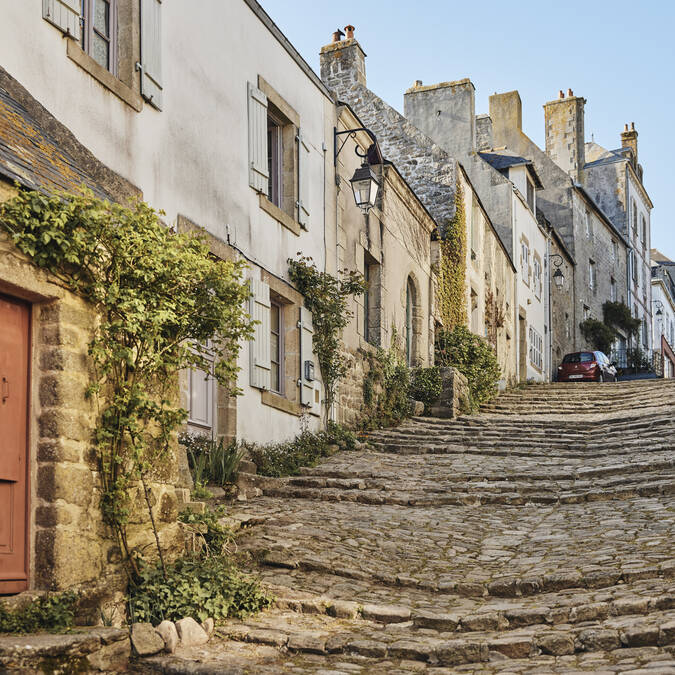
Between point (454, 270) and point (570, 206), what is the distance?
52.2ft

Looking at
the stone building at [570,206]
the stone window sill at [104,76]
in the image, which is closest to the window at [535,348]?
the stone building at [570,206]

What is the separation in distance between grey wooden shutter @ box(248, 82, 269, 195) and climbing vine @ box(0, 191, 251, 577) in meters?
4.80

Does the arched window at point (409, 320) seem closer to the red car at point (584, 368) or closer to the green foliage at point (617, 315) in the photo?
the red car at point (584, 368)

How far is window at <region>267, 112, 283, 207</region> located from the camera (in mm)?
12336

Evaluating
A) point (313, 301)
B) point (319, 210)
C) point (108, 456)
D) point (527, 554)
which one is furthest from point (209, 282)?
point (319, 210)

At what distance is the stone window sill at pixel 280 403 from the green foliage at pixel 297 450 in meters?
0.34

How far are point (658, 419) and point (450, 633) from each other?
10531 millimetres

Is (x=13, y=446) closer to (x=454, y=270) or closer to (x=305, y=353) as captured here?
(x=305, y=353)

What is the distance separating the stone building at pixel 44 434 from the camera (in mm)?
5227

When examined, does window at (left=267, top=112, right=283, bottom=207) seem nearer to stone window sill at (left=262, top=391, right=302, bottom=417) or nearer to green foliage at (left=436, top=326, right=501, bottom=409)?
stone window sill at (left=262, top=391, right=302, bottom=417)

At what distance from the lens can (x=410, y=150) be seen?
71.9 ft

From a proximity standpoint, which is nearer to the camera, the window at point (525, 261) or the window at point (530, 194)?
the window at point (525, 261)

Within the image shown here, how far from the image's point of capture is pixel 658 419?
50.5ft

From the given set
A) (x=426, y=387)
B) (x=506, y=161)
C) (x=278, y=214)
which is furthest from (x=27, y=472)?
(x=506, y=161)
